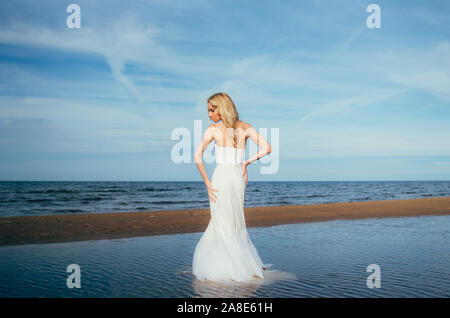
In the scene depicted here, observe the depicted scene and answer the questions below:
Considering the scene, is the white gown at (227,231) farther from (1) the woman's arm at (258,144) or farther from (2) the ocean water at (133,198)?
(2) the ocean water at (133,198)

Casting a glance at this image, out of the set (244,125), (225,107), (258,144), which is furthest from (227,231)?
(225,107)

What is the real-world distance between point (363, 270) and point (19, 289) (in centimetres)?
505

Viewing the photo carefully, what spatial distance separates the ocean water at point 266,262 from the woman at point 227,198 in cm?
27

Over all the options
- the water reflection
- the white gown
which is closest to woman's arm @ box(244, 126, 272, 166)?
the white gown

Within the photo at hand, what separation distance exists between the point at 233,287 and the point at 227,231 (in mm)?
901

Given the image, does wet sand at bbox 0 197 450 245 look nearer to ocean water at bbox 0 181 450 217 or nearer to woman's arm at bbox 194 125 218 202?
woman's arm at bbox 194 125 218 202

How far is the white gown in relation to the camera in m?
5.55

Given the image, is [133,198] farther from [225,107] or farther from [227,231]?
[225,107]

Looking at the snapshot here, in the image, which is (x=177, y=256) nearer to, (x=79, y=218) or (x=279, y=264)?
(x=279, y=264)

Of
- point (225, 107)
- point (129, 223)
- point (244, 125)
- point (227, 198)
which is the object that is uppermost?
point (225, 107)

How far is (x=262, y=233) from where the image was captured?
10273 millimetres

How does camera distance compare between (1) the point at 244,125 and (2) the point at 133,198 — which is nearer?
(1) the point at 244,125

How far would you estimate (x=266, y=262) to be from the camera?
6.69m
